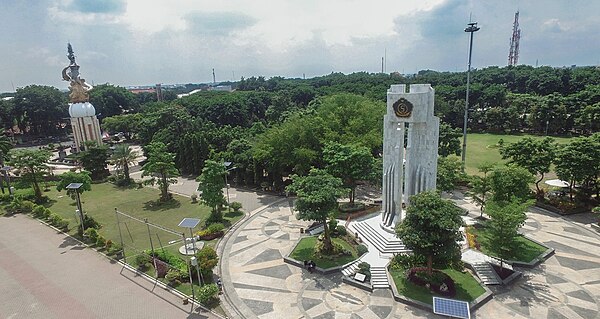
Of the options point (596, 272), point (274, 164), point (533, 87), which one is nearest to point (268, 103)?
point (274, 164)

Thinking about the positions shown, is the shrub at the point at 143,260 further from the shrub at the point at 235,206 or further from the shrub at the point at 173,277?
the shrub at the point at 235,206

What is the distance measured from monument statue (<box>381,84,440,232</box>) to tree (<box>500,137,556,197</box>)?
1468 cm

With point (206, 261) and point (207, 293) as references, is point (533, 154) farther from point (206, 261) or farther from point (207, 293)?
point (207, 293)

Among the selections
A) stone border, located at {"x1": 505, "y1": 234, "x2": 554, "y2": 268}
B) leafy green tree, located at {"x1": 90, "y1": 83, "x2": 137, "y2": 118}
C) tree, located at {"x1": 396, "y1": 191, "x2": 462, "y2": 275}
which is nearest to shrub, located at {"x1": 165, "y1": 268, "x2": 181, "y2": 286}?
tree, located at {"x1": 396, "y1": 191, "x2": 462, "y2": 275}

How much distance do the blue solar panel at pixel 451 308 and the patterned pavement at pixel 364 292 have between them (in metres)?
2.55

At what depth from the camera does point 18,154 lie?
140 feet

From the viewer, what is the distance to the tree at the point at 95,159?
176ft

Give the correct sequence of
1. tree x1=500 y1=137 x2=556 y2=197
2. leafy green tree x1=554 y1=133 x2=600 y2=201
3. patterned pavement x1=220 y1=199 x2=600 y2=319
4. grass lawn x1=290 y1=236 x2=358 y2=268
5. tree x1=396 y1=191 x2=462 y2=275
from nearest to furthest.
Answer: patterned pavement x1=220 y1=199 x2=600 y2=319
tree x1=396 y1=191 x2=462 y2=275
grass lawn x1=290 y1=236 x2=358 y2=268
leafy green tree x1=554 y1=133 x2=600 y2=201
tree x1=500 y1=137 x2=556 y2=197

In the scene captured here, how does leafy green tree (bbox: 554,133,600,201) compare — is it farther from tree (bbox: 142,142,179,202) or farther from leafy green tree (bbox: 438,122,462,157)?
tree (bbox: 142,142,179,202)

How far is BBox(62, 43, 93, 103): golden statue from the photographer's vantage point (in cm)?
6281

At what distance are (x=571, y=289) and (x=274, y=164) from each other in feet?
99.7

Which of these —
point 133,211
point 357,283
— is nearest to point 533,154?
point 357,283

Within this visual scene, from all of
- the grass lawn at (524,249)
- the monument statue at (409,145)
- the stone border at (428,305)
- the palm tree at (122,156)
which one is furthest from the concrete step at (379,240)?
the palm tree at (122,156)

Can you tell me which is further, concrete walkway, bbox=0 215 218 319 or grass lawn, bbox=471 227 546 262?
grass lawn, bbox=471 227 546 262
